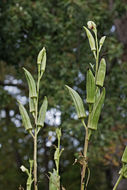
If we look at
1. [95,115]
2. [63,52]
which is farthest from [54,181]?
[63,52]

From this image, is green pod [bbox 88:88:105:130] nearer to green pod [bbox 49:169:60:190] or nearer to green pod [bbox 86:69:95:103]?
green pod [bbox 86:69:95:103]

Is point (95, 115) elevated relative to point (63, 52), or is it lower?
lower

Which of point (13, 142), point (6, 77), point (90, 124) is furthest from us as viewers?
point (13, 142)


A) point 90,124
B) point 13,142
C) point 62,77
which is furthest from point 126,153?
point 13,142

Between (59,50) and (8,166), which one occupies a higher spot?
(59,50)

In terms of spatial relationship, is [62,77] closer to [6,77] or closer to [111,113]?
[111,113]

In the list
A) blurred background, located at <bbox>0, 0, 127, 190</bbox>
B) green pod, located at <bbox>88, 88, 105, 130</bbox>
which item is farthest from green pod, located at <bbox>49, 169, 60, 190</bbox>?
blurred background, located at <bbox>0, 0, 127, 190</bbox>

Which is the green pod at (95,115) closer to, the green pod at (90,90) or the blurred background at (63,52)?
the green pod at (90,90)

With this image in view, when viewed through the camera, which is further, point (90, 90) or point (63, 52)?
point (63, 52)

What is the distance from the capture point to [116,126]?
5.17 meters

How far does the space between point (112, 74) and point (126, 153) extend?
4050 mm

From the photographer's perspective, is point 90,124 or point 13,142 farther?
point 13,142

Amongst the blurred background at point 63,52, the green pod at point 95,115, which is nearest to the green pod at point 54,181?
the green pod at point 95,115

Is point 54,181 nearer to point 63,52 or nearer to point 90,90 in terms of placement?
point 90,90
